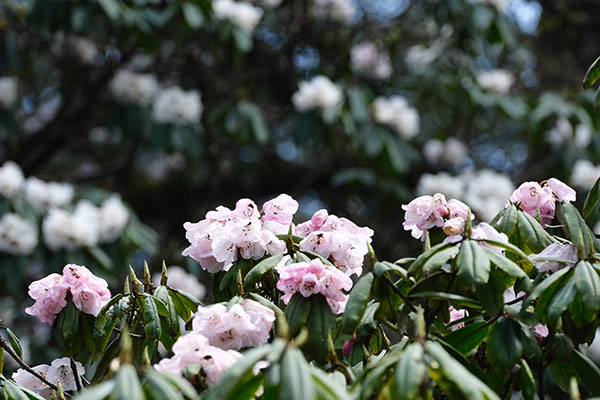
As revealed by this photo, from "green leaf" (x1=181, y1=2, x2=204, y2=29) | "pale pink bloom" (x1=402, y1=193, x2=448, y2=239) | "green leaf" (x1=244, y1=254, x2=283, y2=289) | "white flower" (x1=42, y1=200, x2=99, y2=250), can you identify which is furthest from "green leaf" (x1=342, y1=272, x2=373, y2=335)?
"green leaf" (x1=181, y1=2, x2=204, y2=29)

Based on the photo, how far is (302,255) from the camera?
1175mm

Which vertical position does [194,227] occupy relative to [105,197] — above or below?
above

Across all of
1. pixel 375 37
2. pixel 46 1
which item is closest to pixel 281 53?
pixel 375 37

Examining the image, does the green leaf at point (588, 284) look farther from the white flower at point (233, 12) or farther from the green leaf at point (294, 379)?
the white flower at point (233, 12)

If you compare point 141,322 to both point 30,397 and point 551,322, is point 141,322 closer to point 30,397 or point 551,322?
point 30,397

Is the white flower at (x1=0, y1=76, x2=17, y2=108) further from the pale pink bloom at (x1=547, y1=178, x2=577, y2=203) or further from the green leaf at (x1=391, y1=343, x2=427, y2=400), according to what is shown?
the green leaf at (x1=391, y1=343, x2=427, y2=400)

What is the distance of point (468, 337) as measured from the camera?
1120 mm

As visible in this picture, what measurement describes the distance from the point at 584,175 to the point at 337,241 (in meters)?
2.79

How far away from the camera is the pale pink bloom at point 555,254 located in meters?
1.16

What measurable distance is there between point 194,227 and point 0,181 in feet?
6.53

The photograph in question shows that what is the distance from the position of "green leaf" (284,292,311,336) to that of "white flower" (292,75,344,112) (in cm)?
265

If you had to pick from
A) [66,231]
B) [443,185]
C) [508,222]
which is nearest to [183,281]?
[66,231]

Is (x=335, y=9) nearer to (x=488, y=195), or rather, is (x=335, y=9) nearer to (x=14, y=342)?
(x=488, y=195)

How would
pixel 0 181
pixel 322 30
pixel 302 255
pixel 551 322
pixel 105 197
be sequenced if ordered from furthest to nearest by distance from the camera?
1. pixel 322 30
2. pixel 105 197
3. pixel 0 181
4. pixel 302 255
5. pixel 551 322
